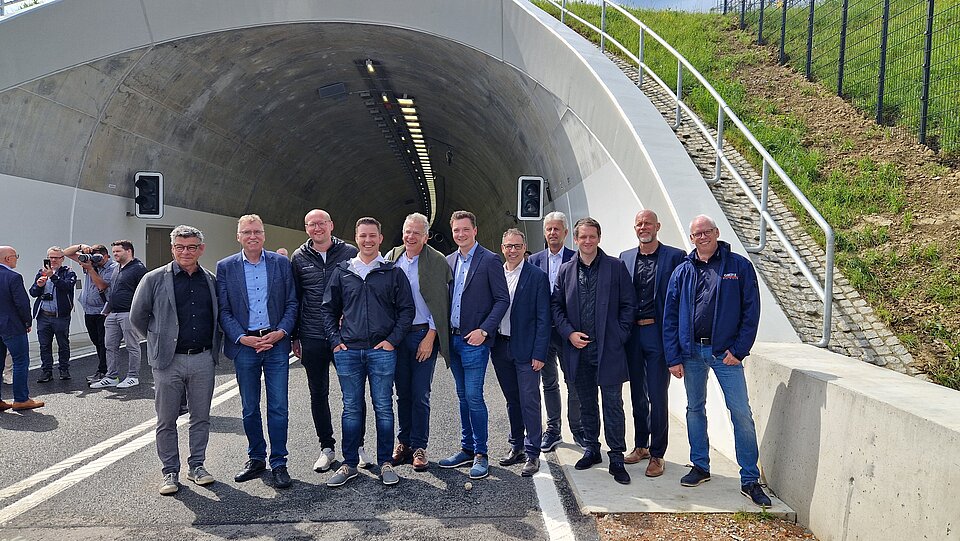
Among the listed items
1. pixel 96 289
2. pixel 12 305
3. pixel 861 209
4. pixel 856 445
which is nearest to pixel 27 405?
pixel 12 305

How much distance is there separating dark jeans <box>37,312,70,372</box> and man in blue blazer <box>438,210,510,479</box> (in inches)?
253

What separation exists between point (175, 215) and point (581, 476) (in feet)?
48.2

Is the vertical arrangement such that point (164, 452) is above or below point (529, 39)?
below

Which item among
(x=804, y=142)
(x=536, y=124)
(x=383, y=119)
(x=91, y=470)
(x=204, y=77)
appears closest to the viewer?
(x=91, y=470)

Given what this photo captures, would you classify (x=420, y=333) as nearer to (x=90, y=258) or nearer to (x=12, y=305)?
(x=12, y=305)

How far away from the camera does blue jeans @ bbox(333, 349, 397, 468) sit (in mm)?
4988

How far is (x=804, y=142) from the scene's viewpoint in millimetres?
9445

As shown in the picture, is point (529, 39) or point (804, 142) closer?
point (804, 142)

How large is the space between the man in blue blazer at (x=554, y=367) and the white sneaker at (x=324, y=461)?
1.78 meters

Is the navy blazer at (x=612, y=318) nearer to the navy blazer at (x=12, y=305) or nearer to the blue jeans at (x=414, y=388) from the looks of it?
the blue jeans at (x=414, y=388)

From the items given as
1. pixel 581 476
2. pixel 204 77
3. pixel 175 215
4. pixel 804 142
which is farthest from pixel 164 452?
pixel 175 215

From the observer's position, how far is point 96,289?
909 centimetres

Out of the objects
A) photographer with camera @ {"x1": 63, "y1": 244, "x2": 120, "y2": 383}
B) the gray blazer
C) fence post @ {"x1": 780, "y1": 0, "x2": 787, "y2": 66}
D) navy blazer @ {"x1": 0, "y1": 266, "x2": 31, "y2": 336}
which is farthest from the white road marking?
fence post @ {"x1": 780, "y1": 0, "x2": 787, "y2": 66}

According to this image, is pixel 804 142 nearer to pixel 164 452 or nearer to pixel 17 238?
pixel 164 452
